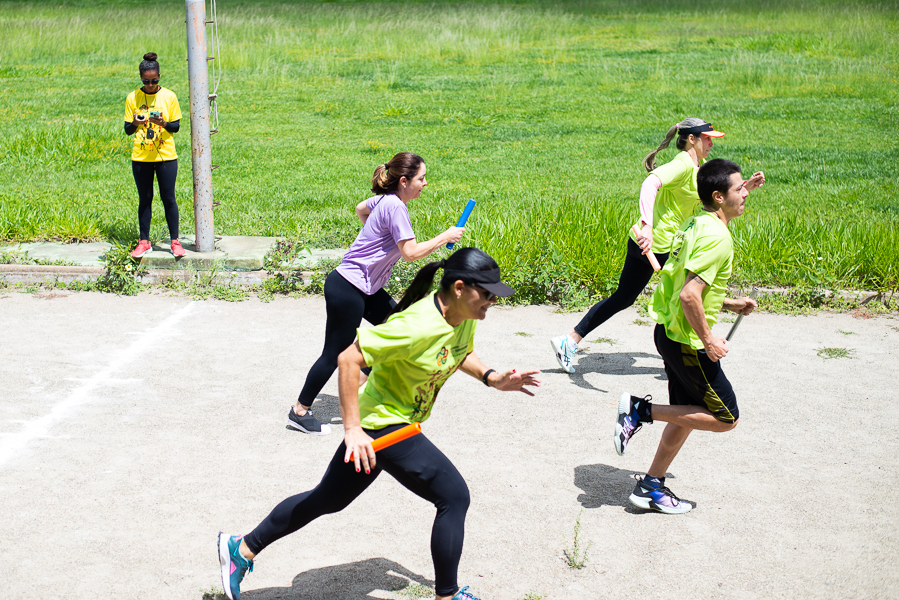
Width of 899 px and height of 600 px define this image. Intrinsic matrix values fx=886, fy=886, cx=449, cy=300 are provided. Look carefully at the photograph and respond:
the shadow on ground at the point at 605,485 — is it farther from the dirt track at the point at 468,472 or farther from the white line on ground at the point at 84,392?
the white line on ground at the point at 84,392

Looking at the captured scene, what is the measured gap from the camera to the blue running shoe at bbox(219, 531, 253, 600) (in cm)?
387

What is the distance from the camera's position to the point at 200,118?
8.88m

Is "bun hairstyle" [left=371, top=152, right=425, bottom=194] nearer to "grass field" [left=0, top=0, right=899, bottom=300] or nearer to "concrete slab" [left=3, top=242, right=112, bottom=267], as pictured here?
"grass field" [left=0, top=0, right=899, bottom=300]

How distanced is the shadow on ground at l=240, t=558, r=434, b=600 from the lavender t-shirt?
1839 mm

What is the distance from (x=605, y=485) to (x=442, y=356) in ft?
6.66

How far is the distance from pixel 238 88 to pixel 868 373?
17.8 metres

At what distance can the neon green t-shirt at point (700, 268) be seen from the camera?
15.0ft

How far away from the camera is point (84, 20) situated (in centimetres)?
3450

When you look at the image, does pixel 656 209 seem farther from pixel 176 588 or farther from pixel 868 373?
pixel 176 588

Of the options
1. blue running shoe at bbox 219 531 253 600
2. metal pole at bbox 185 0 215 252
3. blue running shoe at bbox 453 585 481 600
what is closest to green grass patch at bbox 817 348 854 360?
blue running shoe at bbox 453 585 481 600

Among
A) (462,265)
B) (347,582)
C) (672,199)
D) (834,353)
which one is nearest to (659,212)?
(672,199)

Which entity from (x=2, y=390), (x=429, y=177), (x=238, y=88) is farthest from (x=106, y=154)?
(x=2, y=390)

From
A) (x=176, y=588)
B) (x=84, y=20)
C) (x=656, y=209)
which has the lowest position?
(x=176, y=588)

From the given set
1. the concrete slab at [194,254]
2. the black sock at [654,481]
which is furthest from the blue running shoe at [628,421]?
the concrete slab at [194,254]
